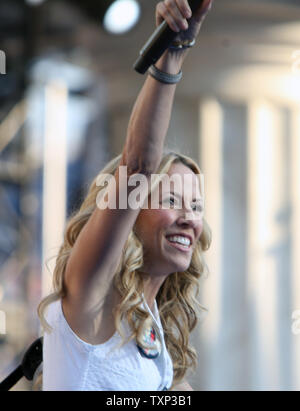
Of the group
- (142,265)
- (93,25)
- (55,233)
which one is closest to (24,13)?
(93,25)

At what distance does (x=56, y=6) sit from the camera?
7.36 ft

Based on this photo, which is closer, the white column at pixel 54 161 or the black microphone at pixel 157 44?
the black microphone at pixel 157 44

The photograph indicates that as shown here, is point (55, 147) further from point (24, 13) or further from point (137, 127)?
point (137, 127)

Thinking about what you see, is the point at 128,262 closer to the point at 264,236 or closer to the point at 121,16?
the point at 264,236

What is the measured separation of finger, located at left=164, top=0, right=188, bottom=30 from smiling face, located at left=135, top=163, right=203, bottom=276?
228mm

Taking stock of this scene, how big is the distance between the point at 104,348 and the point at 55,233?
5.93ft

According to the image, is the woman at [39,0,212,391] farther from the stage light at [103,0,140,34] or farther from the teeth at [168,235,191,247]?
the stage light at [103,0,140,34]

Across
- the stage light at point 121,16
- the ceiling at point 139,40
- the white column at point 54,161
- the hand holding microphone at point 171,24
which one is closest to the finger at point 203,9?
the hand holding microphone at point 171,24

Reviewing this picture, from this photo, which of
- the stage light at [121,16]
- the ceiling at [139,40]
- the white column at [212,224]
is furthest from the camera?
the white column at [212,224]

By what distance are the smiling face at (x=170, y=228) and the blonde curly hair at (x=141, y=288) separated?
1 cm

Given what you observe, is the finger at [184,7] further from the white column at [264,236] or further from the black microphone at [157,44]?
the white column at [264,236]

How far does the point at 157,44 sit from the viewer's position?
43cm

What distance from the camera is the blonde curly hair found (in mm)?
593

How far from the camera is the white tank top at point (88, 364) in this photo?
55cm
